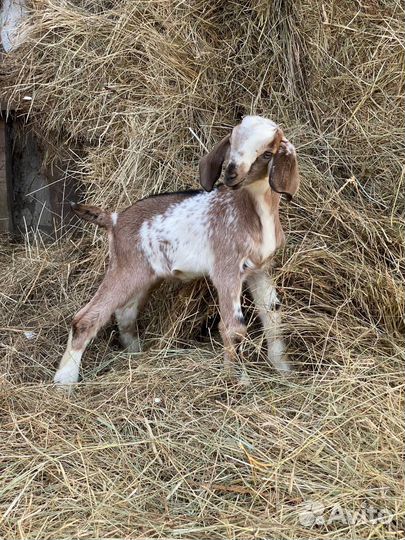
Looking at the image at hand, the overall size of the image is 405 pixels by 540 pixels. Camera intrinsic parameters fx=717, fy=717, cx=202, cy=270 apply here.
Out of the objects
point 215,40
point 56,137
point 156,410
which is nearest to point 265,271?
point 156,410

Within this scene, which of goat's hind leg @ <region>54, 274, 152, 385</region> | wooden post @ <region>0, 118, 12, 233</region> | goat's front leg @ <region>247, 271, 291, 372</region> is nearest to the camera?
goat's front leg @ <region>247, 271, 291, 372</region>

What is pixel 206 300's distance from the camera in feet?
12.1

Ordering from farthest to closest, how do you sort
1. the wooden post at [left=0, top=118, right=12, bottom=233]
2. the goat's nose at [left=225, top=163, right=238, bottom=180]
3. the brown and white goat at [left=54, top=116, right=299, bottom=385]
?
the wooden post at [left=0, top=118, right=12, bottom=233]
the brown and white goat at [left=54, top=116, right=299, bottom=385]
the goat's nose at [left=225, top=163, right=238, bottom=180]

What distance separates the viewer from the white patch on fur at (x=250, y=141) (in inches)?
117

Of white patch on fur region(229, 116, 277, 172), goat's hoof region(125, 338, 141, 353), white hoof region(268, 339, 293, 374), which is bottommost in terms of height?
goat's hoof region(125, 338, 141, 353)

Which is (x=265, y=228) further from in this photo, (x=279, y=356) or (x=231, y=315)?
(x=279, y=356)

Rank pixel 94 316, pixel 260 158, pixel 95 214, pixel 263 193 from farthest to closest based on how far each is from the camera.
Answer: pixel 95 214
pixel 94 316
pixel 263 193
pixel 260 158

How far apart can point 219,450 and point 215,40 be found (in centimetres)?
264

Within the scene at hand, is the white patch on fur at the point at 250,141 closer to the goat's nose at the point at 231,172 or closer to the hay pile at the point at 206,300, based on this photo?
the goat's nose at the point at 231,172

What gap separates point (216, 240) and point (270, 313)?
1.42 ft

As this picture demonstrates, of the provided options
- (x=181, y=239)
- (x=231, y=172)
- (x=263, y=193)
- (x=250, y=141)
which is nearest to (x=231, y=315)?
(x=181, y=239)

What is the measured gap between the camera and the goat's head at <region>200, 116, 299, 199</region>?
2.97 m

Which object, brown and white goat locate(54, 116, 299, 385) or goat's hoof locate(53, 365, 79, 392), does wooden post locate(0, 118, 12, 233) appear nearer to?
brown and white goat locate(54, 116, 299, 385)

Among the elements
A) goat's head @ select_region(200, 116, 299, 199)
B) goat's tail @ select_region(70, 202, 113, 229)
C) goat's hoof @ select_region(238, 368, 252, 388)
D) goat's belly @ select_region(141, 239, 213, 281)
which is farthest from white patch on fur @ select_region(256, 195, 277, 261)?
goat's tail @ select_region(70, 202, 113, 229)
